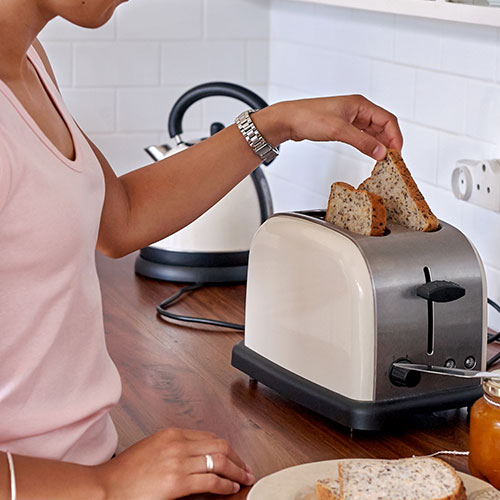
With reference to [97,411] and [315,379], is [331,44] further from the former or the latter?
[97,411]

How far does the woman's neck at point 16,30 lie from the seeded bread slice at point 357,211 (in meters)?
0.44

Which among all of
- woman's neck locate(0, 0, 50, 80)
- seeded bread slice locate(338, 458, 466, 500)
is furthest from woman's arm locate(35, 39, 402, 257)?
seeded bread slice locate(338, 458, 466, 500)

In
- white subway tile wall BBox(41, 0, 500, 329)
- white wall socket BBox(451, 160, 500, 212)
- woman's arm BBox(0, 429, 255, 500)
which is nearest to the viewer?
woman's arm BBox(0, 429, 255, 500)

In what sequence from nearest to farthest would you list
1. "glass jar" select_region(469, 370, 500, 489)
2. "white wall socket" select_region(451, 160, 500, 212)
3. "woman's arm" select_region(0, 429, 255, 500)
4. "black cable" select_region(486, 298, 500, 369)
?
"woman's arm" select_region(0, 429, 255, 500)
"glass jar" select_region(469, 370, 500, 489)
"black cable" select_region(486, 298, 500, 369)
"white wall socket" select_region(451, 160, 500, 212)

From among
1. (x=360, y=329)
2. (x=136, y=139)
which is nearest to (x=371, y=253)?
(x=360, y=329)

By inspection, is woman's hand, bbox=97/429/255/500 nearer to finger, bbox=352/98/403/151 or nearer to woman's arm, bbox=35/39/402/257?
woman's arm, bbox=35/39/402/257

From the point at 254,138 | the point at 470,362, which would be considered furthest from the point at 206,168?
the point at 470,362

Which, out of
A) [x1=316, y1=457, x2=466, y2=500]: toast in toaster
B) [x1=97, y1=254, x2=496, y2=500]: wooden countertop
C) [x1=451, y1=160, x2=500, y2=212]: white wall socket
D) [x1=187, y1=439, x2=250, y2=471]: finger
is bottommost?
[x1=97, y1=254, x2=496, y2=500]: wooden countertop

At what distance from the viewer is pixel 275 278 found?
1.28 meters

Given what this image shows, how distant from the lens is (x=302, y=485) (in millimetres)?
964

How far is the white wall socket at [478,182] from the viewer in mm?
1510

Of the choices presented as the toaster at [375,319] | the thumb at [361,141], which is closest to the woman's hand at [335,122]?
the thumb at [361,141]

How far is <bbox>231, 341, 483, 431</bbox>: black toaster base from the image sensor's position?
1134 millimetres

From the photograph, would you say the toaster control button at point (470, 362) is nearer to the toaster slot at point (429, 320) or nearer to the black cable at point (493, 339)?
the toaster slot at point (429, 320)
